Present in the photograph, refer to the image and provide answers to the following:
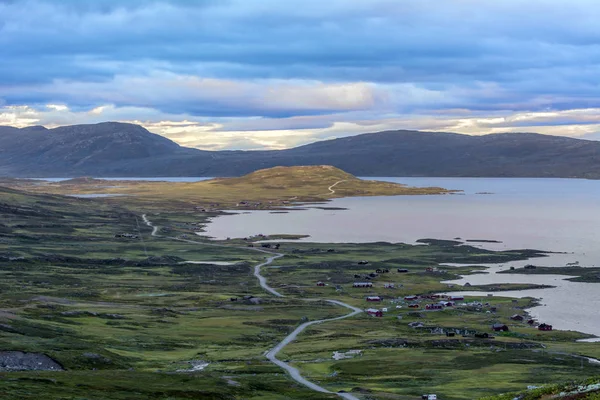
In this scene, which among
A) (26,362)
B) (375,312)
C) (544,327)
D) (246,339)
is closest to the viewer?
(26,362)

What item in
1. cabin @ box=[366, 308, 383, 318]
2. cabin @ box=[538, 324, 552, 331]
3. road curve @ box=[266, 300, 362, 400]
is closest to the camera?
road curve @ box=[266, 300, 362, 400]

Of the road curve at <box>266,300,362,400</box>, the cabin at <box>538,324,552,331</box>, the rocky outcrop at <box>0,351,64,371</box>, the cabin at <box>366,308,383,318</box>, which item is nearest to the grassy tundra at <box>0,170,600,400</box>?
the road curve at <box>266,300,362,400</box>

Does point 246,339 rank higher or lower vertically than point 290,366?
lower

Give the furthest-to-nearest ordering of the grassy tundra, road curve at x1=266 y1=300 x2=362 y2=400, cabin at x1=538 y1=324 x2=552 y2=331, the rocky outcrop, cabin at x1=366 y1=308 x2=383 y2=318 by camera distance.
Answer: cabin at x1=366 y1=308 x2=383 y2=318
cabin at x1=538 y1=324 x2=552 y2=331
the rocky outcrop
road curve at x1=266 y1=300 x2=362 y2=400
the grassy tundra

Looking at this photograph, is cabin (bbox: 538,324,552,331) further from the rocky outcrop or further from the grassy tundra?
the rocky outcrop

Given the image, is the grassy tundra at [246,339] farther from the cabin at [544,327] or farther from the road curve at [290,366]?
the cabin at [544,327]

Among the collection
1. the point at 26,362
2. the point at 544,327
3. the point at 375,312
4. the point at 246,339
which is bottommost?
the point at 246,339

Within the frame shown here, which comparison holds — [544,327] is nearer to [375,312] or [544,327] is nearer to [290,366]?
[375,312]

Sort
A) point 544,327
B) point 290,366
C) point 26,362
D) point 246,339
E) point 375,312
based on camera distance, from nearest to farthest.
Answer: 1. point 26,362
2. point 290,366
3. point 246,339
4. point 544,327
5. point 375,312

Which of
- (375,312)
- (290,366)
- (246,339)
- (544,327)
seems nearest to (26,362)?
(290,366)

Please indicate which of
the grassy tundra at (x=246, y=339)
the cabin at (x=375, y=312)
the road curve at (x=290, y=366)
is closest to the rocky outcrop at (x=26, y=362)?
the grassy tundra at (x=246, y=339)

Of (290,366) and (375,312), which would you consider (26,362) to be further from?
(375,312)

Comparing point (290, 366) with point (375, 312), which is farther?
point (375, 312)
